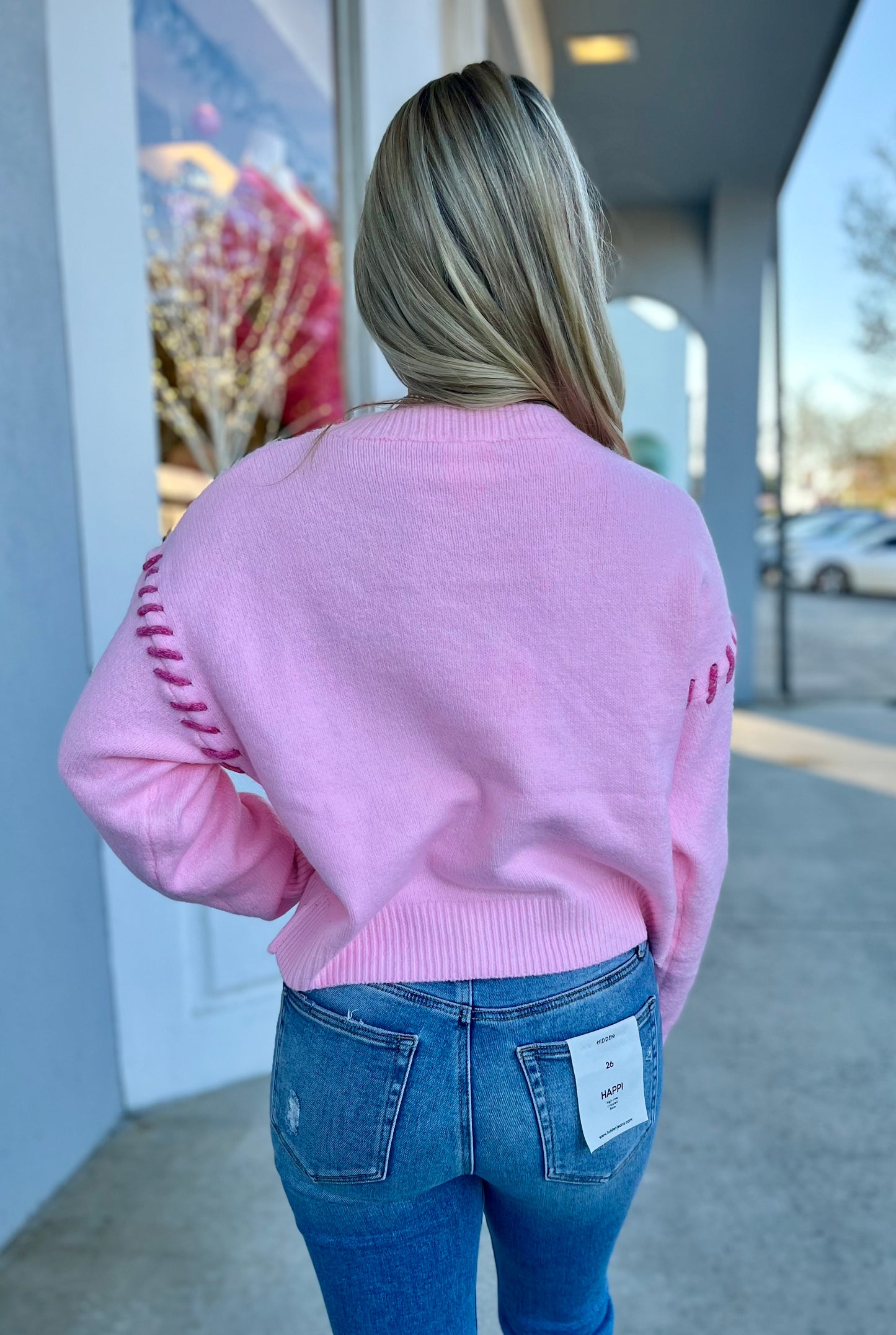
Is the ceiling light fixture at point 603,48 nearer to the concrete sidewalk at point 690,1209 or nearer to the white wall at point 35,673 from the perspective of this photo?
the white wall at point 35,673

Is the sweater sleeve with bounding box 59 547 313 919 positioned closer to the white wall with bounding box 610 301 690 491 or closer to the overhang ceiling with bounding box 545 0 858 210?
the overhang ceiling with bounding box 545 0 858 210

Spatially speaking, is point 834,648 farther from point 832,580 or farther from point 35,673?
point 35,673

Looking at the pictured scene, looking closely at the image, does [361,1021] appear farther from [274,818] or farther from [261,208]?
[261,208]

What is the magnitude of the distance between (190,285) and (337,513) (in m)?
1.82

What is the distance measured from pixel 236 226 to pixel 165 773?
196 centimetres

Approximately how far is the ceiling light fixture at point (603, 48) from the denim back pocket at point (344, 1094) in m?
4.86

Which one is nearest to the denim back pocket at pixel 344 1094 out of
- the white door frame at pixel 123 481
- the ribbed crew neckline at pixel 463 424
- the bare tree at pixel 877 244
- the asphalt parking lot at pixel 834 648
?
the ribbed crew neckline at pixel 463 424

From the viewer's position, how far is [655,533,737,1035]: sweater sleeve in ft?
2.82

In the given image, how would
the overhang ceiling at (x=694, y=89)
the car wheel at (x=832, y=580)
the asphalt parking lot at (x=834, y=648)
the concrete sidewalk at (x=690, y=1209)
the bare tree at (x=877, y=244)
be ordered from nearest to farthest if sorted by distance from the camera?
the concrete sidewalk at (x=690, y=1209) → the overhang ceiling at (x=694, y=89) → the asphalt parking lot at (x=834, y=648) → the bare tree at (x=877, y=244) → the car wheel at (x=832, y=580)

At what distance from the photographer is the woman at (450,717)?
78 cm

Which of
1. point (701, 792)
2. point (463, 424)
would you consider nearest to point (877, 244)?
point (701, 792)

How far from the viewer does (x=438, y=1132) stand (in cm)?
84

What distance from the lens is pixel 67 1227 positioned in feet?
5.95

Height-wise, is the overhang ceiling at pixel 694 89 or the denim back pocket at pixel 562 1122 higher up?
the overhang ceiling at pixel 694 89
